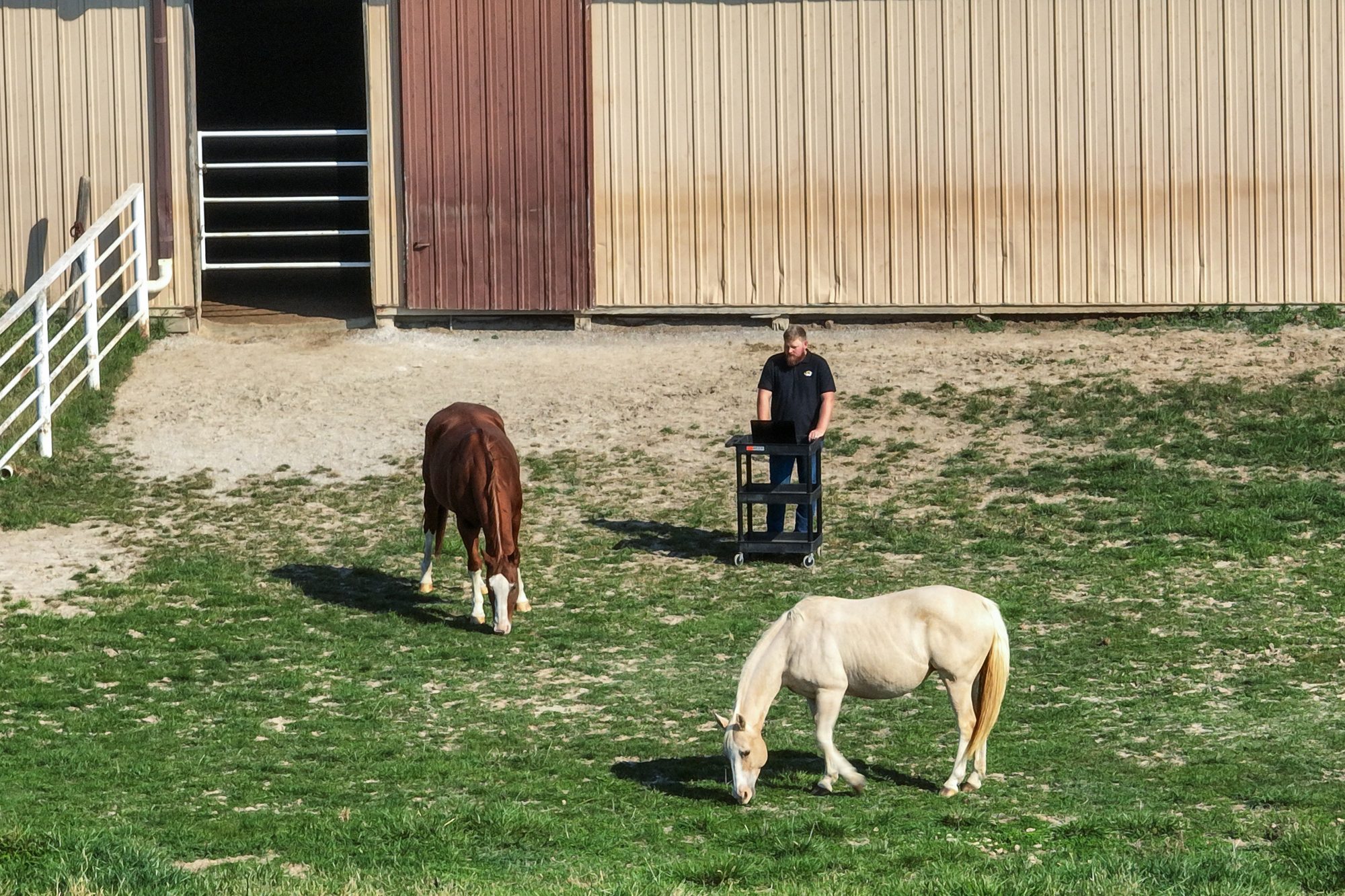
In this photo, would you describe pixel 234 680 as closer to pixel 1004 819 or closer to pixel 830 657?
pixel 830 657

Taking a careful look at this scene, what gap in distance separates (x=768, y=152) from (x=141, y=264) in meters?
6.62

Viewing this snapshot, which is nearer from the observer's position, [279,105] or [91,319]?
[91,319]

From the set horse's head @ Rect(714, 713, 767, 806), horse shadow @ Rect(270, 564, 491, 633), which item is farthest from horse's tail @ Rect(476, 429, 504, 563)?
horse's head @ Rect(714, 713, 767, 806)

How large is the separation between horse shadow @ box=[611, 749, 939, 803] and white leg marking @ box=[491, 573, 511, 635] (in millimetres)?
2634

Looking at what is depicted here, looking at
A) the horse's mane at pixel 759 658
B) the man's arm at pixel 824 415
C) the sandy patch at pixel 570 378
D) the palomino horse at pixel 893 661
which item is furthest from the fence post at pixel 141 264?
the palomino horse at pixel 893 661

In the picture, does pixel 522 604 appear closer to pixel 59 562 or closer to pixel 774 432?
pixel 774 432

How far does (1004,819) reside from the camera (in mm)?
7742

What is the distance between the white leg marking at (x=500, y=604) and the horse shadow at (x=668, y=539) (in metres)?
2.12

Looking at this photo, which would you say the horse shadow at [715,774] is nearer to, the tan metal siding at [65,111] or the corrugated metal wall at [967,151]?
the corrugated metal wall at [967,151]

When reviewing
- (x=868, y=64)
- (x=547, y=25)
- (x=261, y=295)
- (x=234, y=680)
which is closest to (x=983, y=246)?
(x=868, y=64)

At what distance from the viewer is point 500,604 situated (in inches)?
443

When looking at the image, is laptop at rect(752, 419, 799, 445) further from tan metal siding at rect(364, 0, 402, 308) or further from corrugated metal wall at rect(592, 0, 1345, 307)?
tan metal siding at rect(364, 0, 402, 308)

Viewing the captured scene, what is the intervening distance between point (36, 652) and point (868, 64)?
1120 centimetres

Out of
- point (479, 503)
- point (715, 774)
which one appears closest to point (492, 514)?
point (479, 503)
